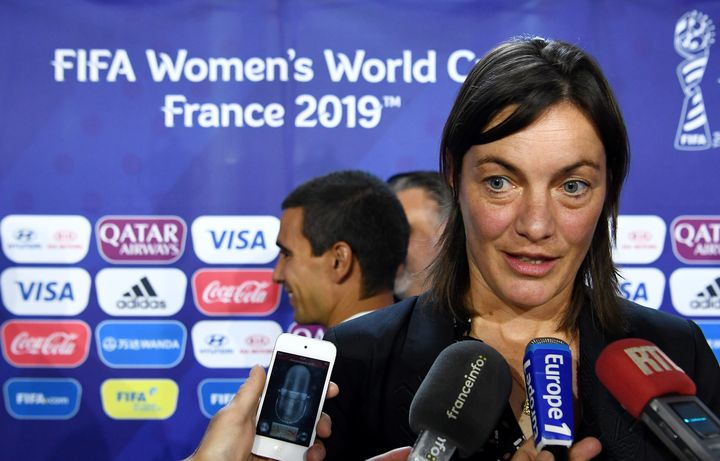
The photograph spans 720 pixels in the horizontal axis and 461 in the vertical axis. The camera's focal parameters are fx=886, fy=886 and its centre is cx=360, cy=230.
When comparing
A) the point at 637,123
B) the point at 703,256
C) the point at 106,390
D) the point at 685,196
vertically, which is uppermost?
the point at 637,123

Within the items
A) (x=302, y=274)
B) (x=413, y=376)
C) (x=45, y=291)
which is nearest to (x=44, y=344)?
(x=45, y=291)

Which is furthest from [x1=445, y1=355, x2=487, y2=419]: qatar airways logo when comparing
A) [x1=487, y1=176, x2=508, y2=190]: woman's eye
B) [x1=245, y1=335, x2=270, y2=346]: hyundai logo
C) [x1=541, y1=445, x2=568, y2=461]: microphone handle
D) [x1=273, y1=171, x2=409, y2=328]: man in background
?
[x1=245, y1=335, x2=270, y2=346]: hyundai logo

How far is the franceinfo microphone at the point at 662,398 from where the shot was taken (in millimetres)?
885

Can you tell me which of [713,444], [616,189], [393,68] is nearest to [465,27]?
[393,68]

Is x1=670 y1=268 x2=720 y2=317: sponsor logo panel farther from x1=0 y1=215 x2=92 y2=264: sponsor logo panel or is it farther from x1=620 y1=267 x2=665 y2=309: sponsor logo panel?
x1=0 y1=215 x2=92 y2=264: sponsor logo panel

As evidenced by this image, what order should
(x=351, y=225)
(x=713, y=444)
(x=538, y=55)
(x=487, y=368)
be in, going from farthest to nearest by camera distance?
(x=351, y=225) < (x=538, y=55) < (x=487, y=368) < (x=713, y=444)

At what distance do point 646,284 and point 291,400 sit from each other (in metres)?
2.10

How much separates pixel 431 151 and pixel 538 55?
5.26ft

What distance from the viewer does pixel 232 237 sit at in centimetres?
296

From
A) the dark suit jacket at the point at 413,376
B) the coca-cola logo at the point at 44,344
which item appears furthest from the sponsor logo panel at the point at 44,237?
the dark suit jacket at the point at 413,376

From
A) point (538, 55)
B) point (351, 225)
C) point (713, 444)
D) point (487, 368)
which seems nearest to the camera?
point (713, 444)

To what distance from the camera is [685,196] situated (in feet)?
9.71

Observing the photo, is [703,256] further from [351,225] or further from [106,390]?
[106,390]

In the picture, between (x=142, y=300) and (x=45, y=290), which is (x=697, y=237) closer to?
(x=142, y=300)
